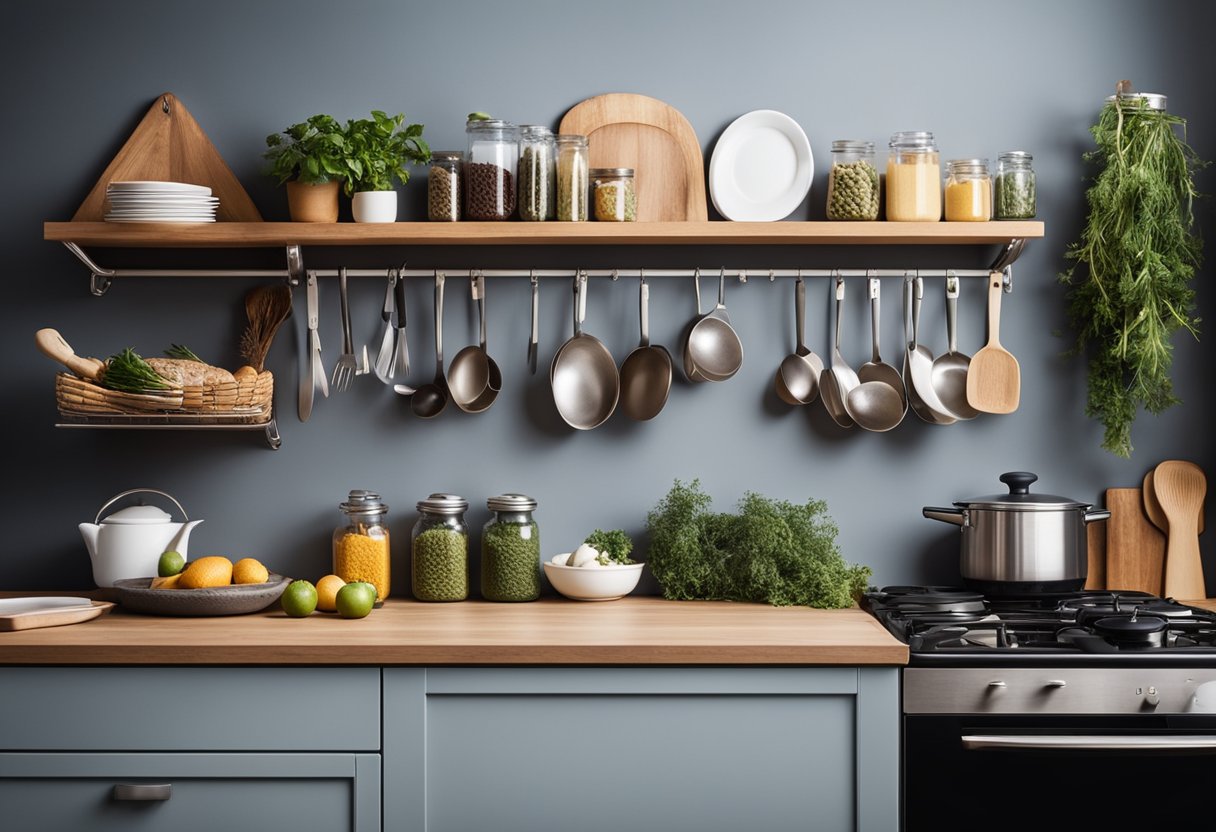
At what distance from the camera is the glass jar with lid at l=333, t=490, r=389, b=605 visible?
232cm

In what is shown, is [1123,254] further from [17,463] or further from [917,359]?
[17,463]

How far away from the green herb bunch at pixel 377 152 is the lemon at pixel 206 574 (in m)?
0.84

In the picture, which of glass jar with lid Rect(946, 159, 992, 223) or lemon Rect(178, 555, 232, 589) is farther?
glass jar with lid Rect(946, 159, 992, 223)

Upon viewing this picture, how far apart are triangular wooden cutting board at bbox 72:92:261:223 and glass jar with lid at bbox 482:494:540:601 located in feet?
2.93

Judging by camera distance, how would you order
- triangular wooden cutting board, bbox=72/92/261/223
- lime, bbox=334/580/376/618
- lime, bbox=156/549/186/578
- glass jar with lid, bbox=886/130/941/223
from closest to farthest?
lime, bbox=334/580/376/618
lime, bbox=156/549/186/578
glass jar with lid, bbox=886/130/941/223
triangular wooden cutting board, bbox=72/92/261/223

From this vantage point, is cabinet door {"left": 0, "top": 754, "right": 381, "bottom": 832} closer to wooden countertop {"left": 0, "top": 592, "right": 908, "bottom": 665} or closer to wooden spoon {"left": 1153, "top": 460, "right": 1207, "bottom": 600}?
wooden countertop {"left": 0, "top": 592, "right": 908, "bottom": 665}

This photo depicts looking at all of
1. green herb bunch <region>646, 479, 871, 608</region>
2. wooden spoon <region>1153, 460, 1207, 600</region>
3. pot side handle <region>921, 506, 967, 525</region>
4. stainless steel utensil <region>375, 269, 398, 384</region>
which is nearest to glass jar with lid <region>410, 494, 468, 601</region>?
stainless steel utensil <region>375, 269, 398, 384</region>

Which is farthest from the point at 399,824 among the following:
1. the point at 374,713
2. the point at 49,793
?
the point at 49,793

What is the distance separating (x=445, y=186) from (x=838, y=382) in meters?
1.00

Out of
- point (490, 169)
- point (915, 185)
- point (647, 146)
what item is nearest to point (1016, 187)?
point (915, 185)

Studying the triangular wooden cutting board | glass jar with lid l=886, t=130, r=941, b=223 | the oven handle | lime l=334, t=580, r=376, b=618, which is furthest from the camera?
the triangular wooden cutting board

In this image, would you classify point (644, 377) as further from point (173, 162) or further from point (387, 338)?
point (173, 162)

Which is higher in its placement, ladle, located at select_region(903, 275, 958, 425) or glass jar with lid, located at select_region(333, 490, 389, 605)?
ladle, located at select_region(903, 275, 958, 425)

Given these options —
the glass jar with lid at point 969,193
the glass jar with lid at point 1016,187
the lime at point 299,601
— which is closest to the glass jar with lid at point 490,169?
the lime at point 299,601
